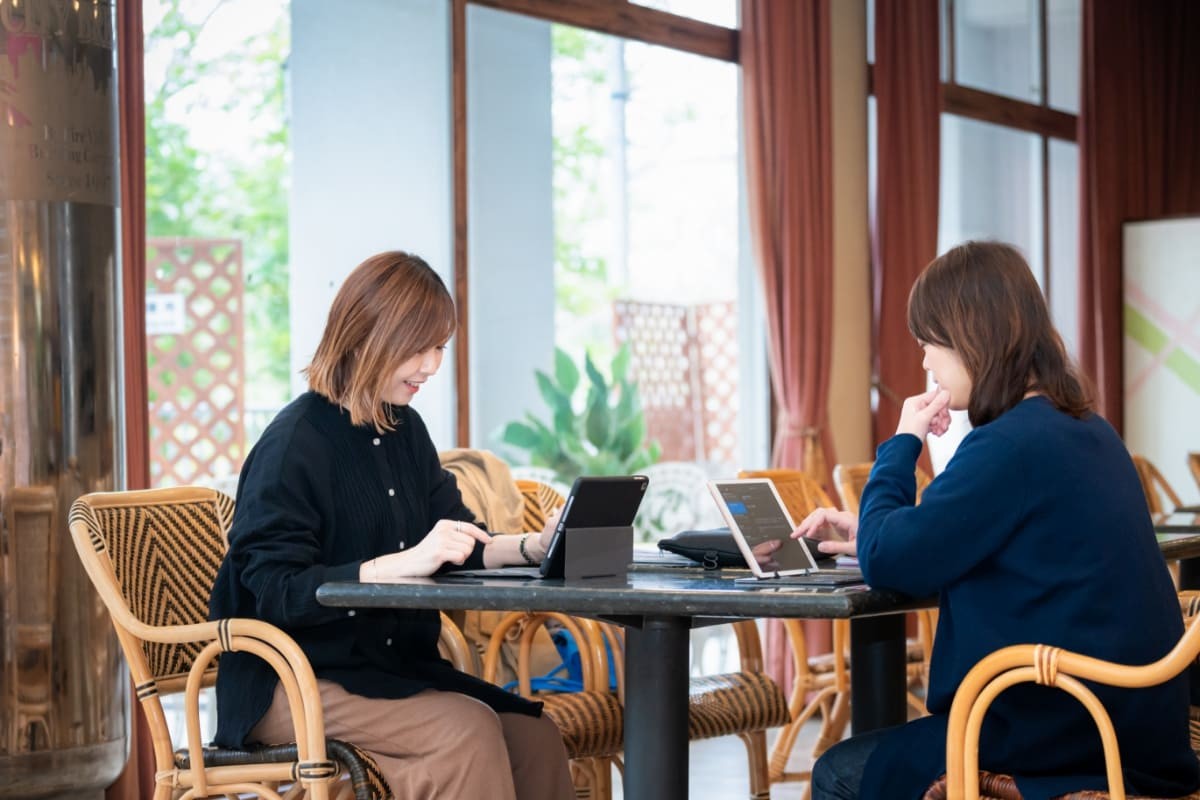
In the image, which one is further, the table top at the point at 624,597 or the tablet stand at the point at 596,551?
the tablet stand at the point at 596,551

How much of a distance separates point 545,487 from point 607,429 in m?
1.69

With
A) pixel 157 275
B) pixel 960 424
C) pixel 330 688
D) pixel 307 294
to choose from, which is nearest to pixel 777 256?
pixel 960 424

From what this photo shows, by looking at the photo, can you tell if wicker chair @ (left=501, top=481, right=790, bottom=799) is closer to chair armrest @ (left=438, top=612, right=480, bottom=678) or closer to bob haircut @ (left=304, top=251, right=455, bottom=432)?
chair armrest @ (left=438, top=612, right=480, bottom=678)

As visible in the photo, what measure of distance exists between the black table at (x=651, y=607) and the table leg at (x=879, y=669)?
501 millimetres

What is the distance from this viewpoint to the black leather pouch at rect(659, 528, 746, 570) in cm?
255

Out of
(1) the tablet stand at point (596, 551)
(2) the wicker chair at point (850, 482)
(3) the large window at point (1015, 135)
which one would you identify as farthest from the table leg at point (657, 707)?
(3) the large window at point (1015, 135)

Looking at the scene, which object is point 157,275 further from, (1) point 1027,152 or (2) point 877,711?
(1) point 1027,152

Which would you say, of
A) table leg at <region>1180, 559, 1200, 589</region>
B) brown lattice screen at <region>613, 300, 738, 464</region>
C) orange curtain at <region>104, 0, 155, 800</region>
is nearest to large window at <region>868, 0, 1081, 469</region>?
brown lattice screen at <region>613, 300, 738, 464</region>

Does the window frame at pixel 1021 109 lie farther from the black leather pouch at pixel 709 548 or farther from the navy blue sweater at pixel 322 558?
the navy blue sweater at pixel 322 558

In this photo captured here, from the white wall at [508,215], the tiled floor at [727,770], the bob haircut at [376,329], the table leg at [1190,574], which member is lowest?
the tiled floor at [727,770]

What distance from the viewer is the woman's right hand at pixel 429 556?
7.41ft

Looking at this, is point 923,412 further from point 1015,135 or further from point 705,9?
point 1015,135

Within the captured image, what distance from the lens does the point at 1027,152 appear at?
8047mm

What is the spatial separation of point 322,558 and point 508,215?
2733 mm
